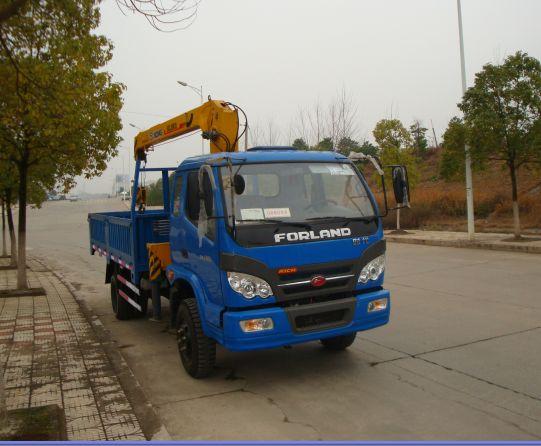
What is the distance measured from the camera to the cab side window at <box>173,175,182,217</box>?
561 centimetres

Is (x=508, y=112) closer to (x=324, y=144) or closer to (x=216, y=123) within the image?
(x=216, y=123)

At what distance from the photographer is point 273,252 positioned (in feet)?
14.7

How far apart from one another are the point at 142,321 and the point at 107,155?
154 inches

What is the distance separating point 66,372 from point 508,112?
13.8 metres

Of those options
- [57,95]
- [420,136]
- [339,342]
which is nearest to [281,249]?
[339,342]

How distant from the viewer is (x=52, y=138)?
30.3 ft

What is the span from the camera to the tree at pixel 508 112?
14438mm

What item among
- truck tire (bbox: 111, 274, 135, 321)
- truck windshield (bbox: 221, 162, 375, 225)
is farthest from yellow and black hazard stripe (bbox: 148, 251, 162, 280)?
truck windshield (bbox: 221, 162, 375, 225)

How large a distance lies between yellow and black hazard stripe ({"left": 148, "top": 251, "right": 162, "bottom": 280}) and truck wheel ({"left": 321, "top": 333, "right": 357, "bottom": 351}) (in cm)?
Result: 218

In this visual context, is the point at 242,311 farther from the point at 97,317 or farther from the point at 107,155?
the point at 107,155

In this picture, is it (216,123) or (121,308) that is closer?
(216,123)

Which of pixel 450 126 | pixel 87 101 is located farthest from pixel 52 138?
pixel 450 126

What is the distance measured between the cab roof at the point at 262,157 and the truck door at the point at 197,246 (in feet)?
0.58

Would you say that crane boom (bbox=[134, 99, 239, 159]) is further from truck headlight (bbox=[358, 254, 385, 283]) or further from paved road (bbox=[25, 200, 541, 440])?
paved road (bbox=[25, 200, 541, 440])
